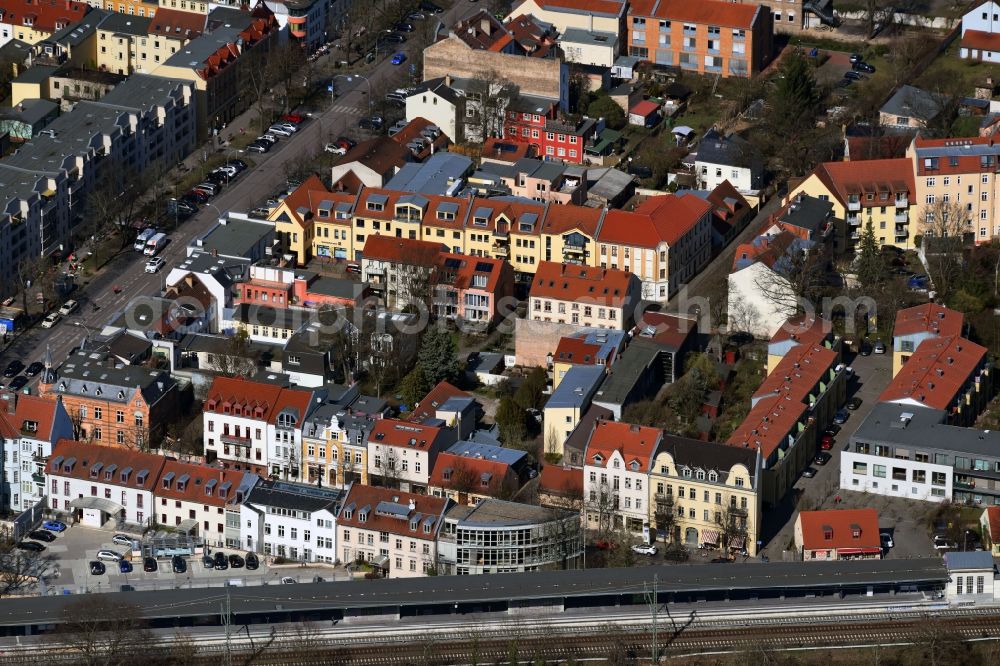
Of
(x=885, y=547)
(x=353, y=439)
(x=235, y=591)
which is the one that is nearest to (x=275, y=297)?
(x=353, y=439)

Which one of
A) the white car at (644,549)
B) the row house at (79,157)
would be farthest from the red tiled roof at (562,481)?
the row house at (79,157)

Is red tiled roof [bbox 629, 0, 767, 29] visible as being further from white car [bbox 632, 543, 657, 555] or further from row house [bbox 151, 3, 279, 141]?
white car [bbox 632, 543, 657, 555]

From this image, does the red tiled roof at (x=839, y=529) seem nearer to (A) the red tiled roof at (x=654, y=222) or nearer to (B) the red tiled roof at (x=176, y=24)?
(A) the red tiled roof at (x=654, y=222)

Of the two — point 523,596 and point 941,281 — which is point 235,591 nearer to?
point 523,596

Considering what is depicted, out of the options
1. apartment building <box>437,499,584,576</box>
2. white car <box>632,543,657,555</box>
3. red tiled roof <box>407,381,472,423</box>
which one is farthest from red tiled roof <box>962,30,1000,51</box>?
apartment building <box>437,499,584,576</box>

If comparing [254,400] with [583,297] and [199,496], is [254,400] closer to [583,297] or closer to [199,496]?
[199,496]
